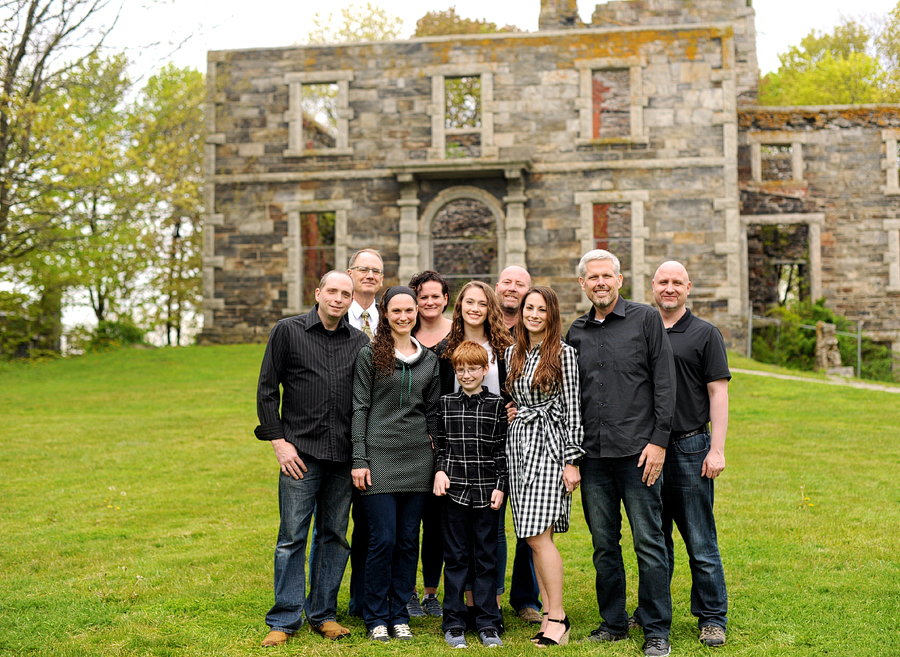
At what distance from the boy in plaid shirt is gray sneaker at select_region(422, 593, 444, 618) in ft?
1.54

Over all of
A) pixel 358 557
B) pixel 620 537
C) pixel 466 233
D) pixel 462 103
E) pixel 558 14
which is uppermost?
pixel 558 14

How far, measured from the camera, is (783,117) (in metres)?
21.1

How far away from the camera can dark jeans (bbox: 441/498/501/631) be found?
4.50m

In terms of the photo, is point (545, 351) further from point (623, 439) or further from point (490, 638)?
point (490, 638)

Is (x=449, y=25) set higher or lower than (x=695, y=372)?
higher

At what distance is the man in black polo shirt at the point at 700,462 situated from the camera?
14.6ft

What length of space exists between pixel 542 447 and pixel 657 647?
44.8 inches

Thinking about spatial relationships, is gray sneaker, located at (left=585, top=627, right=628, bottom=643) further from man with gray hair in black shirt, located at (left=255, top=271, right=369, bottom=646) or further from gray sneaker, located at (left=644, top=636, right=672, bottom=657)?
man with gray hair in black shirt, located at (left=255, top=271, right=369, bottom=646)

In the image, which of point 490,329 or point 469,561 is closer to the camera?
point 469,561

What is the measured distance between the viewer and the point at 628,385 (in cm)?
437

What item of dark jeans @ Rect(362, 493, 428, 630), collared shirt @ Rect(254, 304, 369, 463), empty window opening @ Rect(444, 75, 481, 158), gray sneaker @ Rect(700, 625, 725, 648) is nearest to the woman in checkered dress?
dark jeans @ Rect(362, 493, 428, 630)

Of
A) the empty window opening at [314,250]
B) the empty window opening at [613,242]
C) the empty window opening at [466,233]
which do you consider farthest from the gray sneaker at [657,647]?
the empty window opening at [466,233]

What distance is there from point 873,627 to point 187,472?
6534 millimetres

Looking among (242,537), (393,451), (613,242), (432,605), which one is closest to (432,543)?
(432,605)
